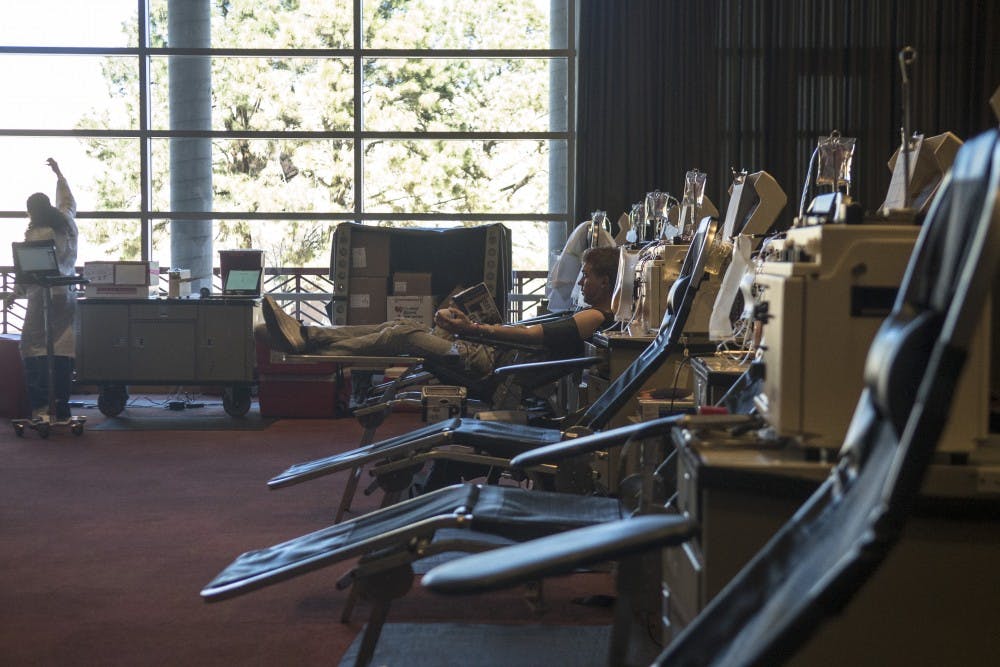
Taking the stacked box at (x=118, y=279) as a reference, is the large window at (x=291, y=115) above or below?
above

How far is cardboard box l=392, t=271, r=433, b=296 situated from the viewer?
20.0 ft

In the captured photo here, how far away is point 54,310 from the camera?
6961 millimetres

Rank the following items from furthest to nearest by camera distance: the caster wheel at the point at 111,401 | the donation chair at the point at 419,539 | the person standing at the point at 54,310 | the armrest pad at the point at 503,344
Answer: the caster wheel at the point at 111,401
the person standing at the point at 54,310
the armrest pad at the point at 503,344
the donation chair at the point at 419,539

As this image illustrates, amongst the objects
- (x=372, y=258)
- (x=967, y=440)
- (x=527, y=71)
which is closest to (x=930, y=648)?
(x=967, y=440)

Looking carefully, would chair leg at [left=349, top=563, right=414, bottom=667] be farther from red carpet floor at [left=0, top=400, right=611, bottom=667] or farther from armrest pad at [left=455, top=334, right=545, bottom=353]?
armrest pad at [left=455, top=334, right=545, bottom=353]

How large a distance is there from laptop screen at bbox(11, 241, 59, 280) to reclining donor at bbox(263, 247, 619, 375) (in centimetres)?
233

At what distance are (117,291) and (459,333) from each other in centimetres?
358

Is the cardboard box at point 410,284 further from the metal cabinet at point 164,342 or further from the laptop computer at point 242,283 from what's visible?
the laptop computer at point 242,283

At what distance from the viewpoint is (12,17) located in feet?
29.0

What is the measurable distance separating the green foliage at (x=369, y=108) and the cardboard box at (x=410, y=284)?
2.67 metres

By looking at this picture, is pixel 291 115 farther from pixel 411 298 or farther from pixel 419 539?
pixel 419 539

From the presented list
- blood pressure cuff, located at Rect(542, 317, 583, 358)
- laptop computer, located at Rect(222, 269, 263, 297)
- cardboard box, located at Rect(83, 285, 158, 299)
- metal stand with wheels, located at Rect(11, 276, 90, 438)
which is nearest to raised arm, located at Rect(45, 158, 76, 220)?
cardboard box, located at Rect(83, 285, 158, 299)

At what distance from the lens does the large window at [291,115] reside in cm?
860

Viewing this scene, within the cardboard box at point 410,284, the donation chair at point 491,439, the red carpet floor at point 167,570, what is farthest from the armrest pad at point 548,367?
the cardboard box at point 410,284
